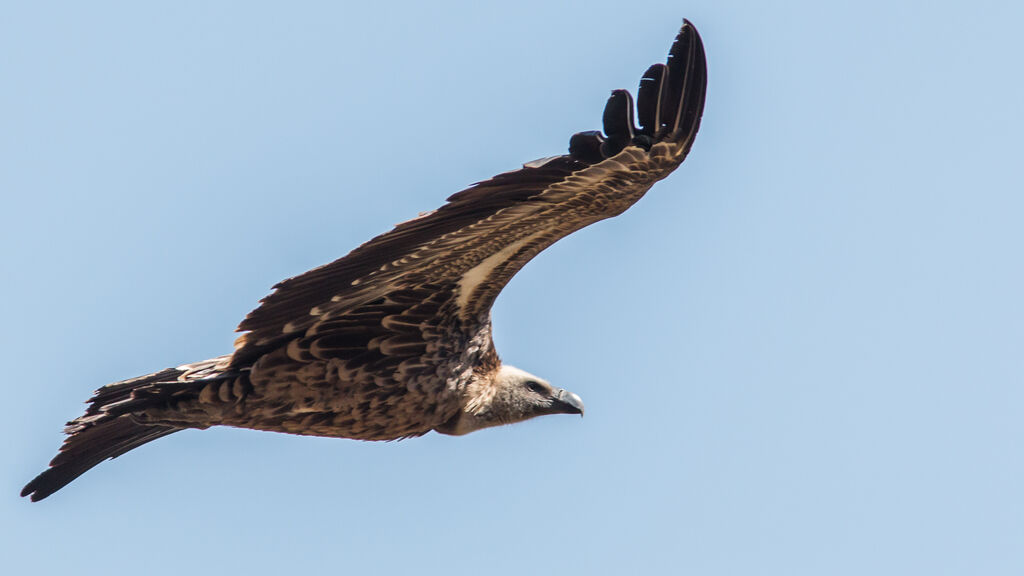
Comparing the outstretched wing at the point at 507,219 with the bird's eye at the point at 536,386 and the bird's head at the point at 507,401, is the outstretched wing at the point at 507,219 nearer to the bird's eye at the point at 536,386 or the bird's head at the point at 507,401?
the bird's head at the point at 507,401

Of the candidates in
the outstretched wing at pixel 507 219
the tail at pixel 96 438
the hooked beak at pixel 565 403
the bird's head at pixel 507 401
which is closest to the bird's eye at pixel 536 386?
the bird's head at pixel 507 401

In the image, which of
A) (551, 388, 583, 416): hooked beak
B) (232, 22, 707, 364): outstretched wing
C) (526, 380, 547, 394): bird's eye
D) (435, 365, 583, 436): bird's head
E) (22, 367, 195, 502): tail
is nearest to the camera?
(232, 22, 707, 364): outstretched wing

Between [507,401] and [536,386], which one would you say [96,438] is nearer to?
[507,401]

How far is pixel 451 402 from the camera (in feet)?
37.8

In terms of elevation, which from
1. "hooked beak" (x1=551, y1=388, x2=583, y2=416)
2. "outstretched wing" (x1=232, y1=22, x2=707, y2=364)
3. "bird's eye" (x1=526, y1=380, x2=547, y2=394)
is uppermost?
"outstretched wing" (x1=232, y1=22, x2=707, y2=364)

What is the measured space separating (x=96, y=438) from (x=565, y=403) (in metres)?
3.35

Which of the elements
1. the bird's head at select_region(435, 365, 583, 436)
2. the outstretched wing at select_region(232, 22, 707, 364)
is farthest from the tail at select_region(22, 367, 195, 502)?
the bird's head at select_region(435, 365, 583, 436)

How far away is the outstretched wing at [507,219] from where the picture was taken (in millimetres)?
9492

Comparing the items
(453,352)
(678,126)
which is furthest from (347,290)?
(678,126)

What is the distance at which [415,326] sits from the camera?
1105 cm

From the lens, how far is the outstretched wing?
9492 mm

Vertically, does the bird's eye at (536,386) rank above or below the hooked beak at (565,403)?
above

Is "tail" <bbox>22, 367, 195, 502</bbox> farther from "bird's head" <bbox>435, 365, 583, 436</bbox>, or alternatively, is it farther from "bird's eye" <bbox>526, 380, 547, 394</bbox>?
"bird's eye" <bbox>526, 380, 547, 394</bbox>

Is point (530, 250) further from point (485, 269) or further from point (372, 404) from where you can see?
point (372, 404)
